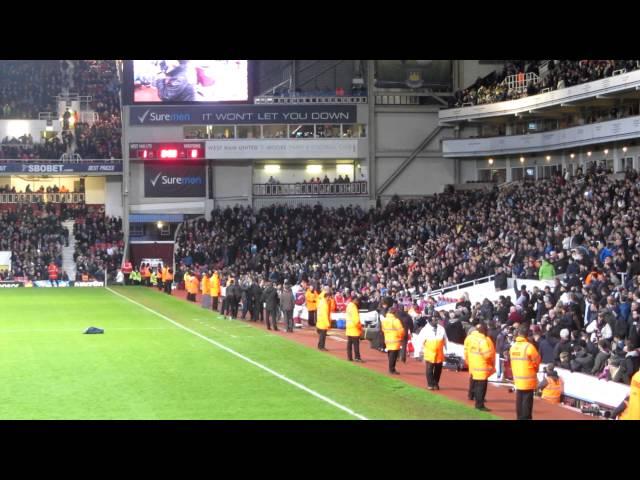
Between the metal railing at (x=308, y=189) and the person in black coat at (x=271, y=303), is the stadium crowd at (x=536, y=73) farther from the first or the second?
the person in black coat at (x=271, y=303)

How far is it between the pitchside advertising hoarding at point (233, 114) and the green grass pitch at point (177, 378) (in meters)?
24.2

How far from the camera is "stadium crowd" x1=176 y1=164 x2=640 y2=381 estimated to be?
77.1 ft

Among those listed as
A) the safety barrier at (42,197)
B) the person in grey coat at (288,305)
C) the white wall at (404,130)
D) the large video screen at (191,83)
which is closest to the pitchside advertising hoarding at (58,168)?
the safety barrier at (42,197)

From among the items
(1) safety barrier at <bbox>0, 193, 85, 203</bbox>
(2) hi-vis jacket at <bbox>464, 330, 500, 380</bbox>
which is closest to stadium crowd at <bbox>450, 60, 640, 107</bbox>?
(2) hi-vis jacket at <bbox>464, 330, 500, 380</bbox>

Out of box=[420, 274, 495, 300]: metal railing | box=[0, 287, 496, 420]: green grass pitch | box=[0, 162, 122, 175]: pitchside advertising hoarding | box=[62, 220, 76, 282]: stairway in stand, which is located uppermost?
Answer: box=[0, 162, 122, 175]: pitchside advertising hoarding

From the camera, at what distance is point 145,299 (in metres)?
46.6

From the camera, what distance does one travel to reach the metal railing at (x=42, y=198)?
221 feet

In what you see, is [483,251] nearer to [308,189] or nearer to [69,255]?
[308,189]

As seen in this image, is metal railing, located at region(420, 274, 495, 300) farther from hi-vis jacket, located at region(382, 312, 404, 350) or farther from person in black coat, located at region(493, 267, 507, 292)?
hi-vis jacket, located at region(382, 312, 404, 350)

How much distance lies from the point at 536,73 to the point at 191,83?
63.5 ft

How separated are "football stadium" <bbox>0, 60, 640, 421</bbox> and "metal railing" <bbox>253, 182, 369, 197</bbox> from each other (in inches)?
4.1
